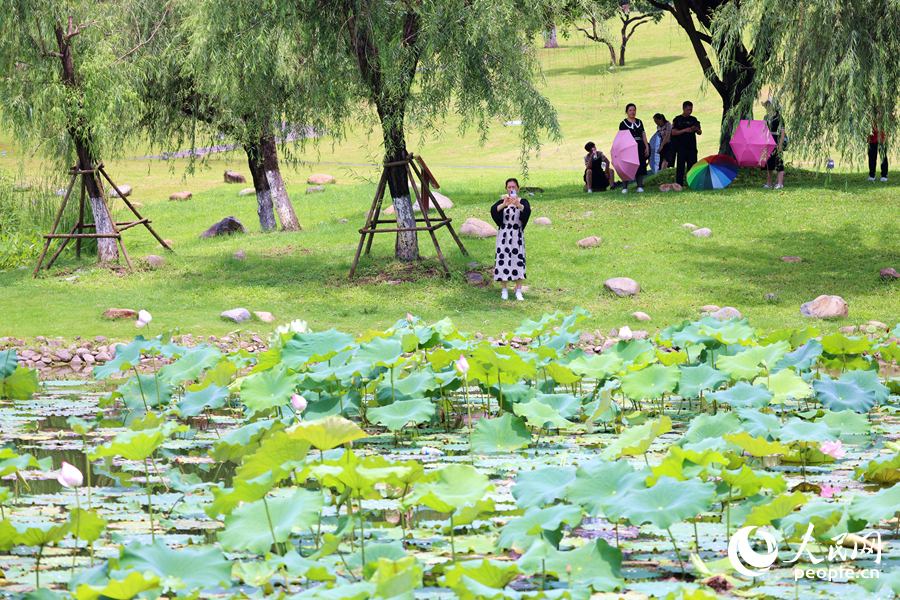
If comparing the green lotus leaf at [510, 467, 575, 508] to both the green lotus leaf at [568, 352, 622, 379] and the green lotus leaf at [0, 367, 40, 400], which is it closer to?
the green lotus leaf at [568, 352, 622, 379]

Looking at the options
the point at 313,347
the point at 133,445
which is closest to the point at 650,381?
the point at 313,347

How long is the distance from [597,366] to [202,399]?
224cm

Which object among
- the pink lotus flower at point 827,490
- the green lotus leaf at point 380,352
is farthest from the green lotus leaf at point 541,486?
the green lotus leaf at point 380,352

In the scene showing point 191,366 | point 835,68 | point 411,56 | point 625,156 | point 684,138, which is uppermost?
point 411,56

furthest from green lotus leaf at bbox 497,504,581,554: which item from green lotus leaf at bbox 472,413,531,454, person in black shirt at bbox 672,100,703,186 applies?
person in black shirt at bbox 672,100,703,186

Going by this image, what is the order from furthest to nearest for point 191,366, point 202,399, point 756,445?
point 191,366
point 202,399
point 756,445

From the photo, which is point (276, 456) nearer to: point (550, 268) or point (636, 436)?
point (636, 436)

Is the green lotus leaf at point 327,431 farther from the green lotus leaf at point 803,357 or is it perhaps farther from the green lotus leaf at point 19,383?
the green lotus leaf at point 803,357

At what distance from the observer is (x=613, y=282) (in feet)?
36.3

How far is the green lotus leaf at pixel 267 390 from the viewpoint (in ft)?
13.4

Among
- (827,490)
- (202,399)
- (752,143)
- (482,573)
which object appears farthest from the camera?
(752,143)

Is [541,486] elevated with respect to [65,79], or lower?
lower

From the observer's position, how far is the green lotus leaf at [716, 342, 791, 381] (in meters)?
4.56

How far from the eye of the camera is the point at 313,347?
474 centimetres
